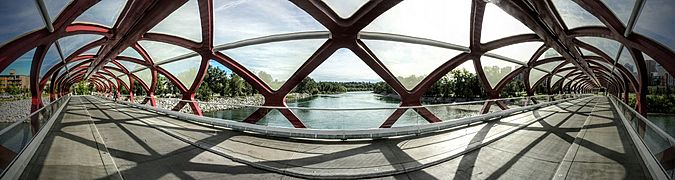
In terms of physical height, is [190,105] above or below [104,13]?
below

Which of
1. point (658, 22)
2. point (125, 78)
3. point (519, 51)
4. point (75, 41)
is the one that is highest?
point (519, 51)

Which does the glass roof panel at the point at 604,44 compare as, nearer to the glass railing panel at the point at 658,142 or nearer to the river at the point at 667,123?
the river at the point at 667,123

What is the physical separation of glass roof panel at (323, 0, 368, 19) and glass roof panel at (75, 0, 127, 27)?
22.3 ft

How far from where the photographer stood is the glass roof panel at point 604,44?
38.4ft

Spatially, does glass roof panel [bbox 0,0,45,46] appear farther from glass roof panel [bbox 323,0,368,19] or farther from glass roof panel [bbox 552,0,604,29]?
glass roof panel [bbox 552,0,604,29]

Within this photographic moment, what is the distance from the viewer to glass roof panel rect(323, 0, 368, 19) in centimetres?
894

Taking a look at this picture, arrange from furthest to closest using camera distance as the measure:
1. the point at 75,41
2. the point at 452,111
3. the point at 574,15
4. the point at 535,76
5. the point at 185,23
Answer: the point at 535,76 < the point at 75,41 < the point at 185,23 < the point at 574,15 < the point at 452,111

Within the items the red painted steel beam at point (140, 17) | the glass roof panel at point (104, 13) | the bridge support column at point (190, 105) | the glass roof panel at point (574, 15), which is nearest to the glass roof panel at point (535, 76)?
the glass roof panel at point (574, 15)

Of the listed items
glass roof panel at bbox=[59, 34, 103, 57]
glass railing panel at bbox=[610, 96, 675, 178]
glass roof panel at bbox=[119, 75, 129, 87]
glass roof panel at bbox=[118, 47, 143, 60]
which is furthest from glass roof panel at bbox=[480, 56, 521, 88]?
glass roof panel at bbox=[119, 75, 129, 87]

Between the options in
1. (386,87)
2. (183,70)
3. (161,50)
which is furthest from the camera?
(386,87)

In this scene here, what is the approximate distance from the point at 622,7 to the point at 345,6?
7.51 metres

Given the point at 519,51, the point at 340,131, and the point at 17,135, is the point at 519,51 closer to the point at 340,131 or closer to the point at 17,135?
the point at 340,131

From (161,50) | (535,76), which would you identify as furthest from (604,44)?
(161,50)

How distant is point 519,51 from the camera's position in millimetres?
17375
